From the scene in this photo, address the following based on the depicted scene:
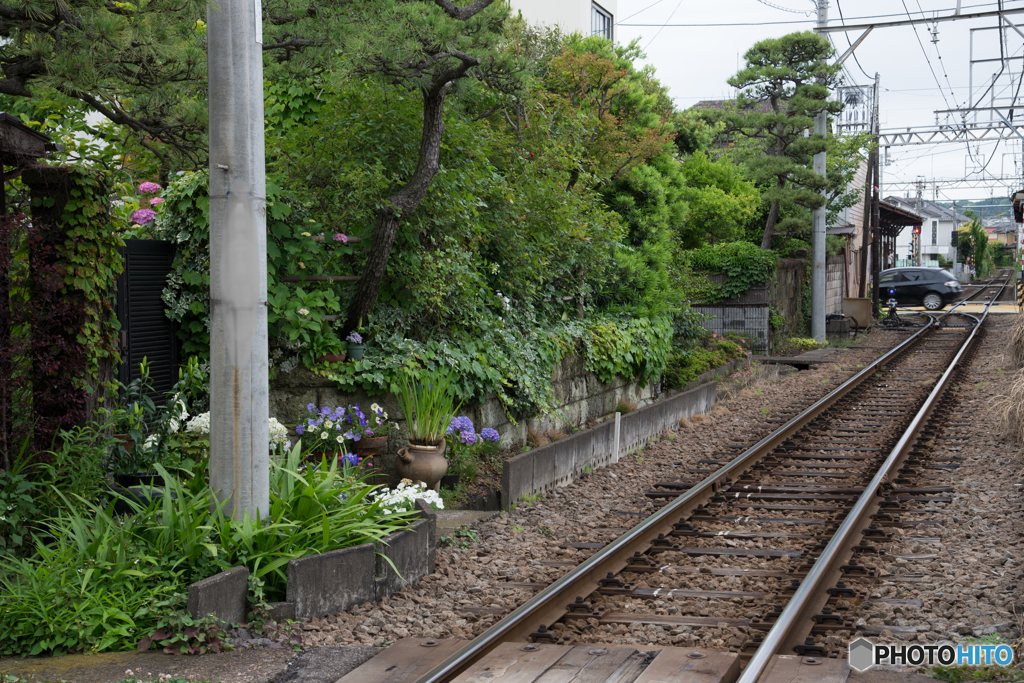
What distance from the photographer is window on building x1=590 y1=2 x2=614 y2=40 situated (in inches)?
1052

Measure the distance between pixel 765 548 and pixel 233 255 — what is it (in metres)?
4.24

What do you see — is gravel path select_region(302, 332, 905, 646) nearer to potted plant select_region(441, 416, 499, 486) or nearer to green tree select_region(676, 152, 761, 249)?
potted plant select_region(441, 416, 499, 486)

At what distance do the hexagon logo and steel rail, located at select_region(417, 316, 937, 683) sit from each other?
1588 millimetres

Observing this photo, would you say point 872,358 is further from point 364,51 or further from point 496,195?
point 364,51

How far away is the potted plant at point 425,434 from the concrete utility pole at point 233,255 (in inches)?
92.1

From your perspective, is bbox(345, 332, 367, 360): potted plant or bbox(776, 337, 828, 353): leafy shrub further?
bbox(776, 337, 828, 353): leafy shrub

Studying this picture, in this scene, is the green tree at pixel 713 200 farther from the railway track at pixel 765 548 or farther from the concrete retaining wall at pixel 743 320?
the railway track at pixel 765 548

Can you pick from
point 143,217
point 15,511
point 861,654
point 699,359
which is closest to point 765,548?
point 861,654

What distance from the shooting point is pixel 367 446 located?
7.68 meters

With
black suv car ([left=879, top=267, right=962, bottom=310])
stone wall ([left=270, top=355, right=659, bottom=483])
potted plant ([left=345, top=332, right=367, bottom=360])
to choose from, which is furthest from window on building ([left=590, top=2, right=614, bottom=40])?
potted plant ([left=345, top=332, right=367, bottom=360])

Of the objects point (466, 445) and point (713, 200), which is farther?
point (713, 200)

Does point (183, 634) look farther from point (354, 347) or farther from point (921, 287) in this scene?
point (921, 287)

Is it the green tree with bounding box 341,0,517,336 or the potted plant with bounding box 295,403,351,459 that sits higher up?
the green tree with bounding box 341,0,517,336

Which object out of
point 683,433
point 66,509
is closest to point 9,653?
point 66,509
